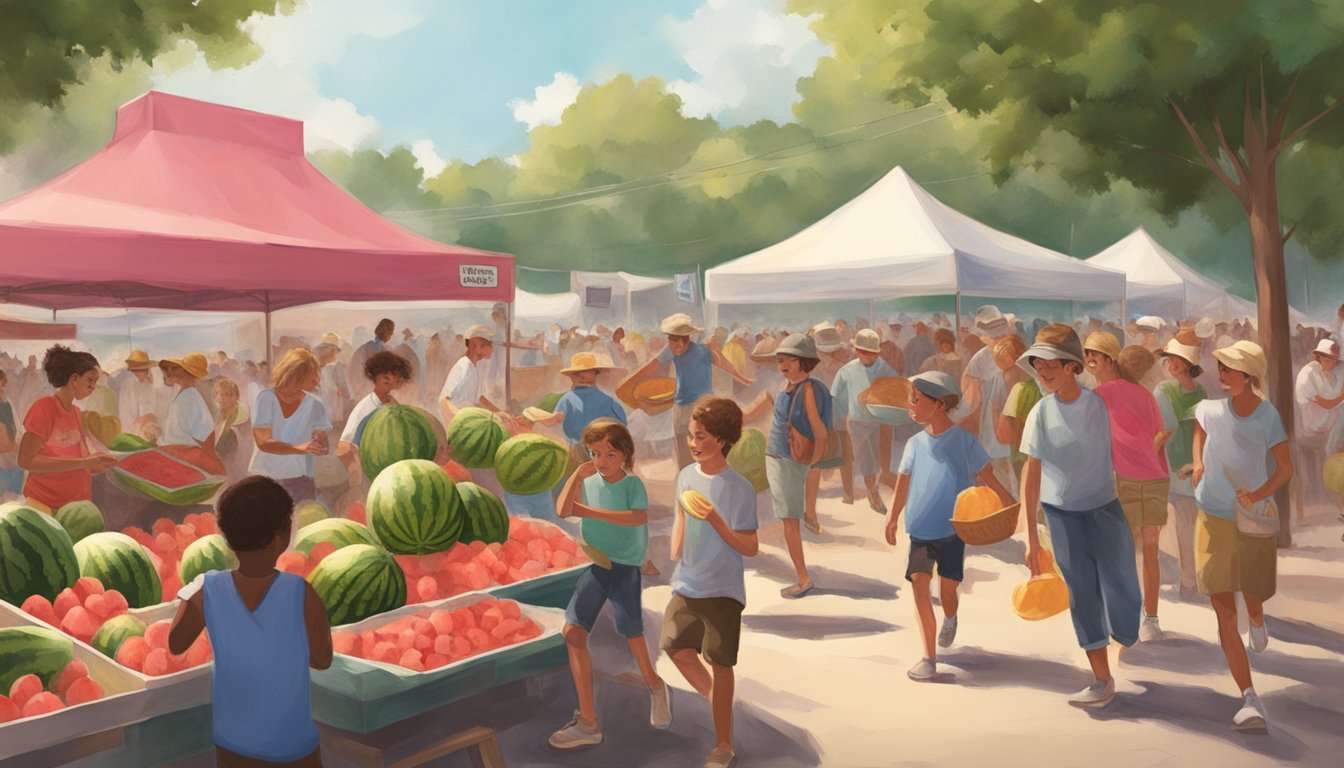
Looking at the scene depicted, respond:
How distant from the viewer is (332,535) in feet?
16.1

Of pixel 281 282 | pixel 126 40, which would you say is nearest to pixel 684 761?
pixel 281 282

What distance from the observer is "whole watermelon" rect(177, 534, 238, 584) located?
4695 mm

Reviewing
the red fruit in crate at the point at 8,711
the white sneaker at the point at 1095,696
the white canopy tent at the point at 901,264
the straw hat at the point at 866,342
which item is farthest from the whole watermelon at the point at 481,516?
the white canopy tent at the point at 901,264

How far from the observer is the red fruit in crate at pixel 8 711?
11.2 feet

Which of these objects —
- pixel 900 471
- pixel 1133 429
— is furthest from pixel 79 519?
pixel 1133 429

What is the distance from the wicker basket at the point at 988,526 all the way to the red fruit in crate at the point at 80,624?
378 cm

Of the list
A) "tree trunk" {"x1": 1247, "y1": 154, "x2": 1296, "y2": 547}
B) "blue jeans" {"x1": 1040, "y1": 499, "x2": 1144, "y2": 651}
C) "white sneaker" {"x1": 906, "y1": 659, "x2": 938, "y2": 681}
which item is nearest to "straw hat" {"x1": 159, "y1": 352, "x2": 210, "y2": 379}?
"white sneaker" {"x1": 906, "y1": 659, "x2": 938, "y2": 681}

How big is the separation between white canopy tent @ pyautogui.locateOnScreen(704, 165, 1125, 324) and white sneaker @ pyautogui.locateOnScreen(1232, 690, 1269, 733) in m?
7.36

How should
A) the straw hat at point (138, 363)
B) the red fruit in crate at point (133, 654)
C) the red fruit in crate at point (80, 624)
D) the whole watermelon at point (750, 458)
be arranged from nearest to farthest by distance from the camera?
1. the red fruit in crate at point (133, 654)
2. the red fruit in crate at point (80, 624)
3. the whole watermelon at point (750, 458)
4. the straw hat at point (138, 363)

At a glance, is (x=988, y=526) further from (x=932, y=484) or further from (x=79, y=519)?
(x=79, y=519)

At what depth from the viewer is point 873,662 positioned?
6285 millimetres

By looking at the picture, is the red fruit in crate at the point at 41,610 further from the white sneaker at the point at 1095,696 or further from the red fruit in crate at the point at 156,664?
the white sneaker at the point at 1095,696

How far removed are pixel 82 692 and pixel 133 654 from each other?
25 centimetres

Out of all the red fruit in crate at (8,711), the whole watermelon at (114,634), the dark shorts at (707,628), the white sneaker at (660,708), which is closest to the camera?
the red fruit in crate at (8,711)
